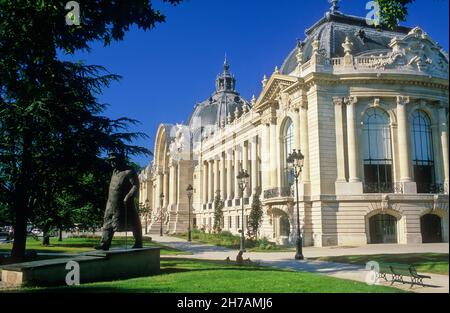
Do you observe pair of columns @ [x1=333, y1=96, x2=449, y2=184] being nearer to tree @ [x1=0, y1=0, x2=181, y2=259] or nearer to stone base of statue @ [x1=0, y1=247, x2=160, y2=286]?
tree @ [x1=0, y1=0, x2=181, y2=259]

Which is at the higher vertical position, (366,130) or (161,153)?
(161,153)

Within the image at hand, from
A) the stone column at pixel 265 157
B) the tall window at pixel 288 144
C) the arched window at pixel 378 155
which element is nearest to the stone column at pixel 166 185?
the stone column at pixel 265 157

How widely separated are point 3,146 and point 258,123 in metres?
30.6

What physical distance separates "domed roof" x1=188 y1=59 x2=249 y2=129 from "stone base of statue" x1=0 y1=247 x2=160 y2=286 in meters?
53.6

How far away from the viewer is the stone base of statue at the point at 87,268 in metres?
10.2

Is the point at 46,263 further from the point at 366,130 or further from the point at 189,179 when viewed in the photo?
the point at 189,179

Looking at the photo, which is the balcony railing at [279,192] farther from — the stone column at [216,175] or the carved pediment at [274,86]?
the stone column at [216,175]

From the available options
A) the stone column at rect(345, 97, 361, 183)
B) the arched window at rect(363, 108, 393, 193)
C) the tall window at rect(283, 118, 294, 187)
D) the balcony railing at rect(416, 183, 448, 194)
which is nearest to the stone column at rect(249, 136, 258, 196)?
the tall window at rect(283, 118, 294, 187)

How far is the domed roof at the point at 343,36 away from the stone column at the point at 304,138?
174 inches

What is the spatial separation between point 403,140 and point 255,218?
510 inches

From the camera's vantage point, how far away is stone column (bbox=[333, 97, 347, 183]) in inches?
1195

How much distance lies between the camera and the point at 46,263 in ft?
34.4
